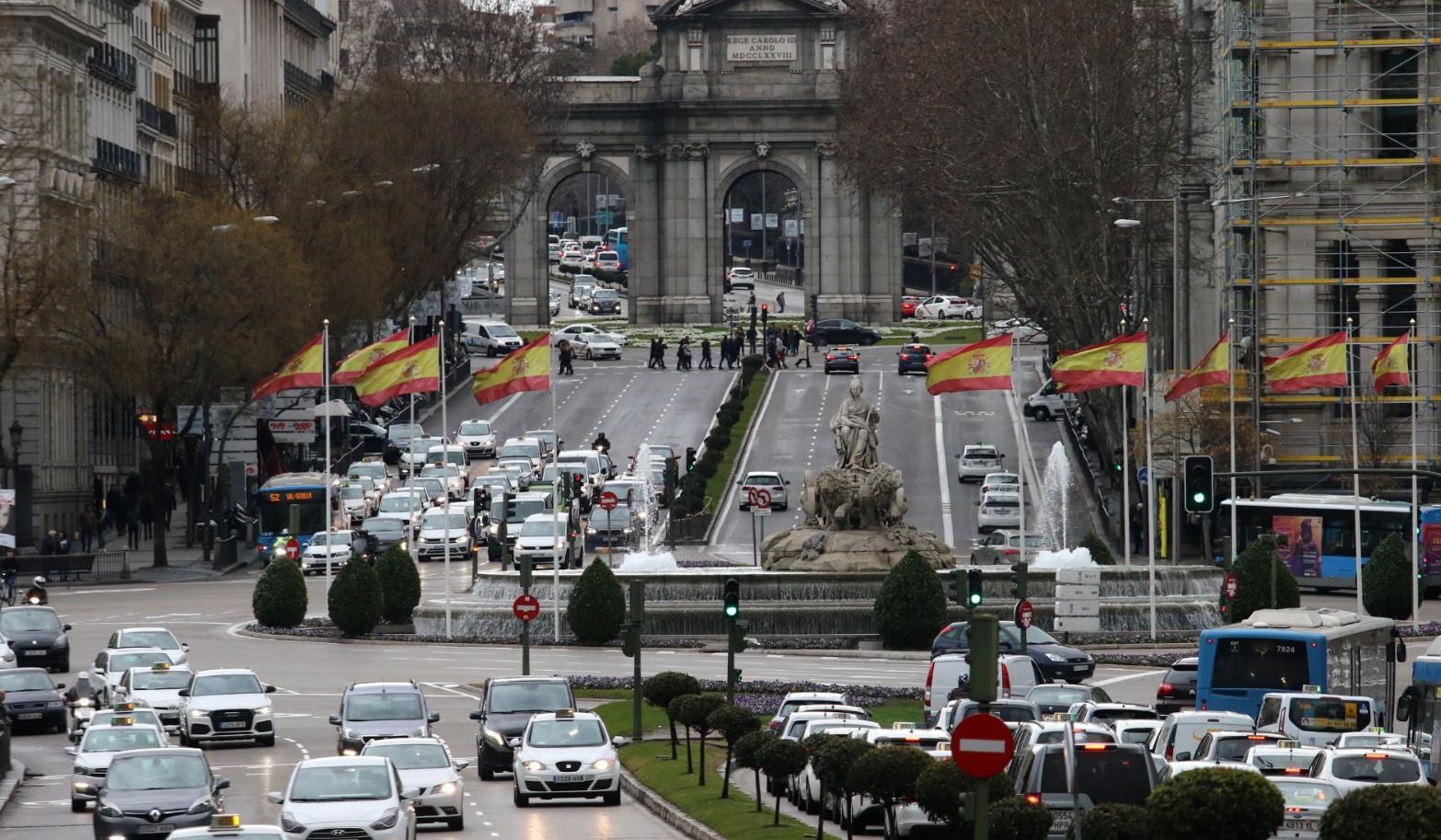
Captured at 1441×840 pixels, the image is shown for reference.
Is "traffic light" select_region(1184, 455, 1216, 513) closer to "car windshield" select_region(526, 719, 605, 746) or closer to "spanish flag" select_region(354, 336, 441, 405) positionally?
"car windshield" select_region(526, 719, 605, 746)

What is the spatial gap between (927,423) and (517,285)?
45583mm

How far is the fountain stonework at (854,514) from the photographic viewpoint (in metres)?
58.6

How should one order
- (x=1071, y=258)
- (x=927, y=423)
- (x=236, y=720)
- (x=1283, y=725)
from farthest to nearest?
(x=927, y=423) < (x=1071, y=258) < (x=236, y=720) < (x=1283, y=725)

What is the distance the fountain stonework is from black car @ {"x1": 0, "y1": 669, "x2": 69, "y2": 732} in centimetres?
1705

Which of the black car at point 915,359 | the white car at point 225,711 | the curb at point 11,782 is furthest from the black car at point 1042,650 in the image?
the black car at point 915,359

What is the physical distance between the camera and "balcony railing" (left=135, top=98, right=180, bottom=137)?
10418cm

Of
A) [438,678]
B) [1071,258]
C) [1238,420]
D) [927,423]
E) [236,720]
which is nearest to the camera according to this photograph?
[236,720]

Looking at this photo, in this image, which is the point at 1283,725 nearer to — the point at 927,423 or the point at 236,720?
the point at 236,720

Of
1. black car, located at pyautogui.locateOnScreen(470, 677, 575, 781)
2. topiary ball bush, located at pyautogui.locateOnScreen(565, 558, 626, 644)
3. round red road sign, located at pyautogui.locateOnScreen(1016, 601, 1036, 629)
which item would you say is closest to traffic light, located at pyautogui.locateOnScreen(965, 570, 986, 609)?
round red road sign, located at pyautogui.locateOnScreen(1016, 601, 1036, 629)

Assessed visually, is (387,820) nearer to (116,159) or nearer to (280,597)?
(280,597)

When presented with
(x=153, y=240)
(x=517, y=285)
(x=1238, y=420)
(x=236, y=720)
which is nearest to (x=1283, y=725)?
(x=236, y=720)

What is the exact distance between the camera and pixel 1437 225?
78.5 meters

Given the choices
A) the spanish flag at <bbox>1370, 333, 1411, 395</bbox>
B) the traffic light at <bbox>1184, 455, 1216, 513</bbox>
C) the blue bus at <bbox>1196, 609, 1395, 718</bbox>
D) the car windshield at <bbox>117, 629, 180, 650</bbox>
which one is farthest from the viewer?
the spanish flag at <bbox>1370, 333, 1411, 395</bbox>

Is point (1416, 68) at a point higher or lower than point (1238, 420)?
higher
